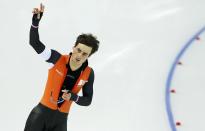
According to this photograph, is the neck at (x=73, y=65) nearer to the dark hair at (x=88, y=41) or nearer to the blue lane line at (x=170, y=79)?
the dark hair at (x=88, y=41)

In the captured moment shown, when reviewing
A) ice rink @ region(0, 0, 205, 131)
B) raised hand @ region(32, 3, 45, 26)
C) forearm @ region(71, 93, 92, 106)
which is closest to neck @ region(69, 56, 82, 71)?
forearm @ region(71, 93, 92, 106)

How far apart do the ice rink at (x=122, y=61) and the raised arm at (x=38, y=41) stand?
1.65 m

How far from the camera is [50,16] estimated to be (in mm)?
6531

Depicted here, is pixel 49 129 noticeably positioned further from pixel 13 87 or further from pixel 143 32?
pixel 143 32

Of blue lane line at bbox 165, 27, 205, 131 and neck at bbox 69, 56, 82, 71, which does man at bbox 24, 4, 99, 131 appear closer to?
neck at bbox 69, 56, 82, 71

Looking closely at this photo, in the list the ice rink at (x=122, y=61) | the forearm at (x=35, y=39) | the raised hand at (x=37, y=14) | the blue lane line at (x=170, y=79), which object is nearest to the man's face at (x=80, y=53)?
the forearm at (x=35, y=39)

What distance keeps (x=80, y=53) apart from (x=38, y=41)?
1.19ft

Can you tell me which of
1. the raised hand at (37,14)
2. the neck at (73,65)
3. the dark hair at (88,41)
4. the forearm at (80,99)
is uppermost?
the raised hand at (37,14)

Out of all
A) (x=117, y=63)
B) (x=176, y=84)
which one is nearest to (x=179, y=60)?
(x=176, y=84)

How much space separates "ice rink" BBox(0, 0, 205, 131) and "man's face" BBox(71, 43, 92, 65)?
1.67m

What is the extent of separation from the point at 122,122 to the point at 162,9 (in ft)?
6.96

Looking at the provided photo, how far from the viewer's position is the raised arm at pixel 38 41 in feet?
12.7

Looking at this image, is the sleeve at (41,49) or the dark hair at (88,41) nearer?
the sleeve at (41,49)

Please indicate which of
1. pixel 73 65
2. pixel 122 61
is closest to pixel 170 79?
pixel 122 61
